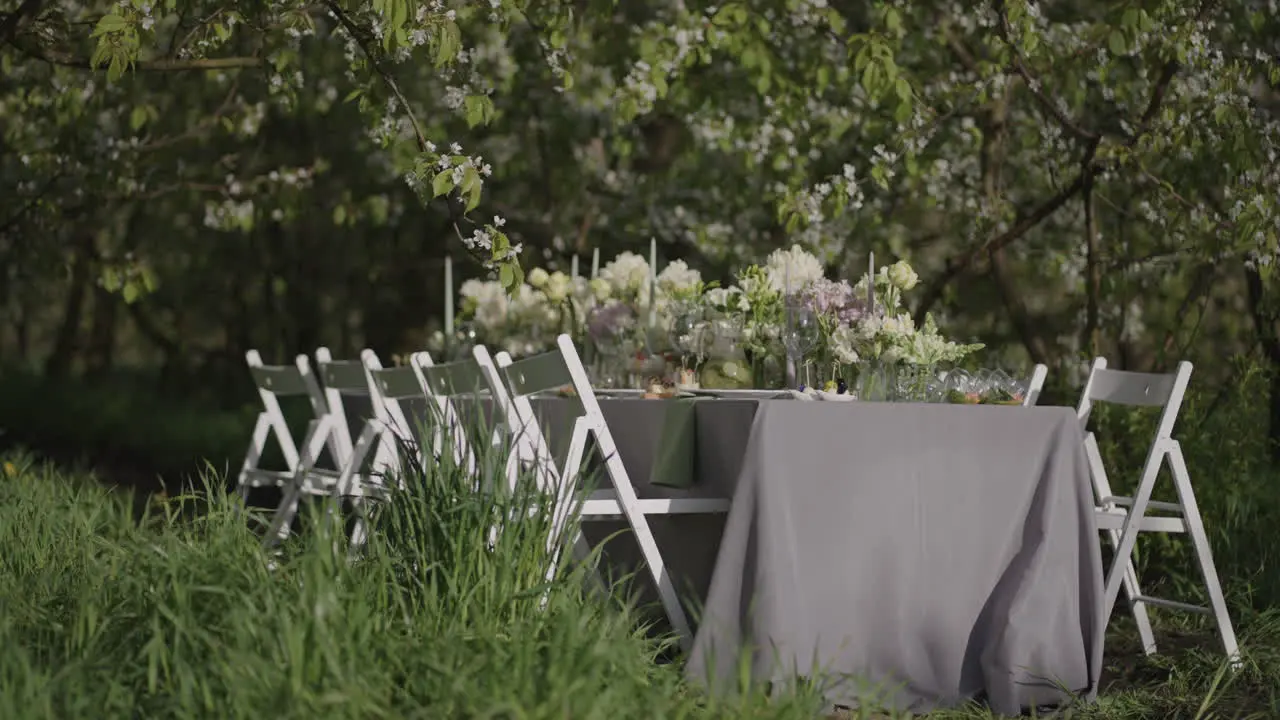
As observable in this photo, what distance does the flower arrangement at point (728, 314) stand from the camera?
4973 mm

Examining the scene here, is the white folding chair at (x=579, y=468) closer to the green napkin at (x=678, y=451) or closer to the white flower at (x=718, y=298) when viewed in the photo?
the green napkin at (x=678, y=451)

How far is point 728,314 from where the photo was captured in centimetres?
552

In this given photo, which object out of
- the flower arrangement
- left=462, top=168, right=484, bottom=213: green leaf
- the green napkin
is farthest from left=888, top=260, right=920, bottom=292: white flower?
left=462, top=168, right=484, bottom=213: green leaf

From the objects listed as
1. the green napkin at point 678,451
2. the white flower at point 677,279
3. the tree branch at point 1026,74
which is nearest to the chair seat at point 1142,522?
the green napkin at point 678,451

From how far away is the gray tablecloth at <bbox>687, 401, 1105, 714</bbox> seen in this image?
4.31m

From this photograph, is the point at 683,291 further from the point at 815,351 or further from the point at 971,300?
the point at 971,300

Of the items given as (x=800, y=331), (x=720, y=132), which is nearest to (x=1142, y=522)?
(x=800, y=331)

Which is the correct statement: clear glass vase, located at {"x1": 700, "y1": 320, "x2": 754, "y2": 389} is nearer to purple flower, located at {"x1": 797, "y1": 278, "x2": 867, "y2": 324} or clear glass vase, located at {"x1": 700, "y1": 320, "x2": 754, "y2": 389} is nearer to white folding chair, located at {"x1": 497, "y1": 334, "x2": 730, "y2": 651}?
purple flower, located at {"x1": 797, "y1": 278, "x2": 867, "y2": 324}

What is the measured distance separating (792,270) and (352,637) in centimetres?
238

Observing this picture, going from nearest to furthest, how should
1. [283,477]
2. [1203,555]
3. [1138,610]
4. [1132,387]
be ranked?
1. [1203,555]
2. [1132,387]
3. [1138,610]
4. [283,477]

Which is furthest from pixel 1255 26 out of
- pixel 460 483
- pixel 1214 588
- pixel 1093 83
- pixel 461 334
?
pixel 460 483

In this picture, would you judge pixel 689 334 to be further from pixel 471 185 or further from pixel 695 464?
pixel 471 185

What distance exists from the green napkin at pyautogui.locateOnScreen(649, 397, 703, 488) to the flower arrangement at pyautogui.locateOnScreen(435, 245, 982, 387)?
1.72 ft

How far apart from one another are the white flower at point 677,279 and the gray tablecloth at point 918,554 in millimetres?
1489
